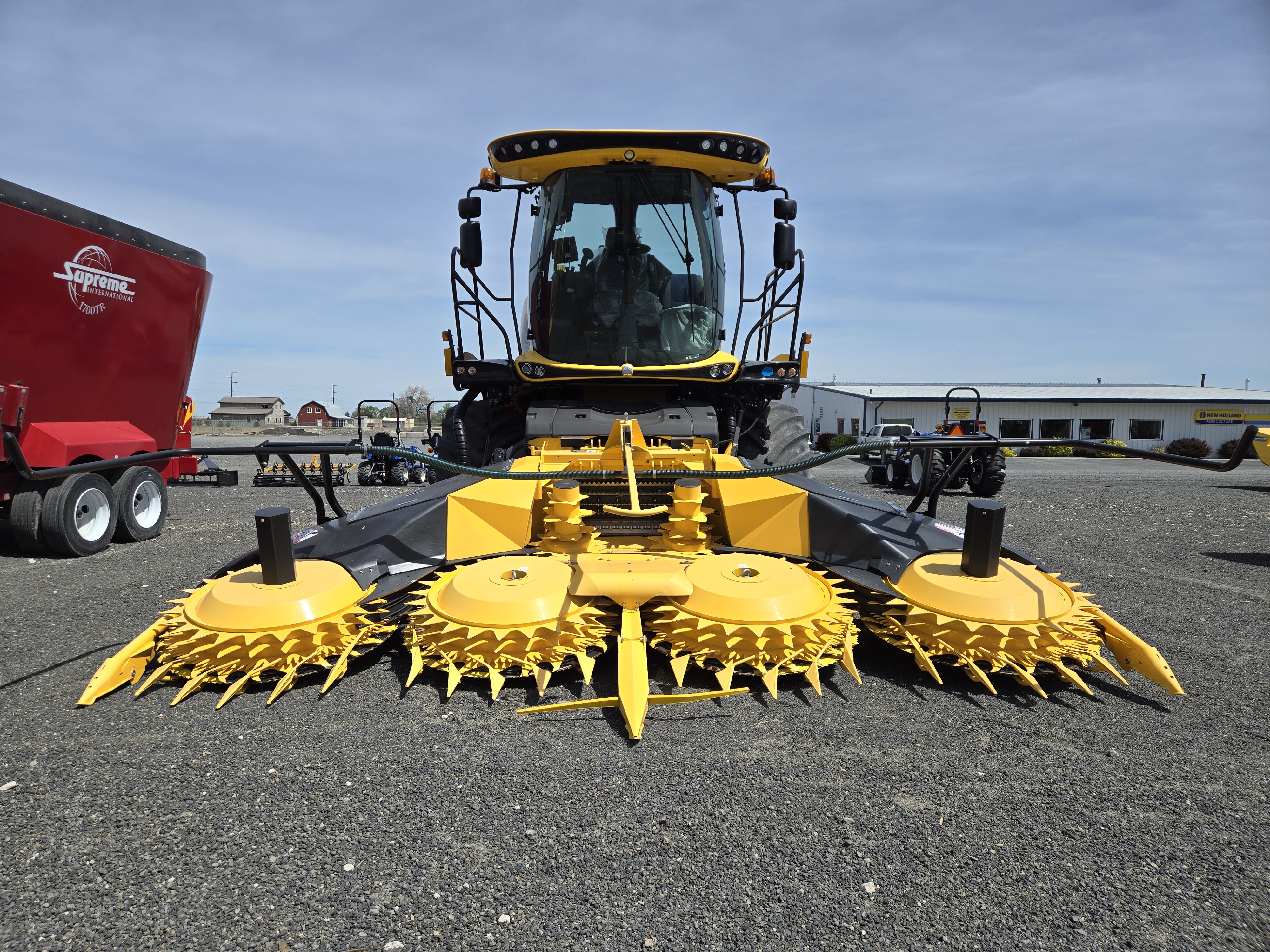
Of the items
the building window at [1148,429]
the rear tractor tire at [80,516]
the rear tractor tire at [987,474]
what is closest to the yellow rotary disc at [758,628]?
the rear tractor tire at [80,516]

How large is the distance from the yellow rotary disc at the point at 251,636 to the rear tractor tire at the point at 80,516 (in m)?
4.34

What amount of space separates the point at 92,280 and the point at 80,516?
2241 millimetres

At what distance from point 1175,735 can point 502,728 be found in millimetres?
2377

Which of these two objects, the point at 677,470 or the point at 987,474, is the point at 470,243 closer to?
the point at 677,470

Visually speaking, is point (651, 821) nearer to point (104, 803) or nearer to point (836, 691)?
point (836, 691)

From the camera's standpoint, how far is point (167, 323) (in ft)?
25.4

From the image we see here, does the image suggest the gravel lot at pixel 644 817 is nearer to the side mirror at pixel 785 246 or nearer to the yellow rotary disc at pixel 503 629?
the yellow rotary disc at pixel 503 629

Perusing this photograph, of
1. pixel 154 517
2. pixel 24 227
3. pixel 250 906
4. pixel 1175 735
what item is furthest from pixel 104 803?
pixel 154 517

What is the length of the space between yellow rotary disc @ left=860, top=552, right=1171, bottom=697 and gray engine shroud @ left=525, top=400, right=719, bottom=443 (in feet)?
7.04

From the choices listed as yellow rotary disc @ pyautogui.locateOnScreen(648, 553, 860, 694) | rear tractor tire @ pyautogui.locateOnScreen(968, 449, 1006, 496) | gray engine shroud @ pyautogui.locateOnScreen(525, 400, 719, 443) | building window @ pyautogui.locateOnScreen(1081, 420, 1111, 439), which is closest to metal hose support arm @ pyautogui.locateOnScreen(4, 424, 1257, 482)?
yellow rotary disc @ pyautogui.locateOnScreen(648, 553, 860, 694)

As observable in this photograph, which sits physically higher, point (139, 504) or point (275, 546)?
point (275, 546)

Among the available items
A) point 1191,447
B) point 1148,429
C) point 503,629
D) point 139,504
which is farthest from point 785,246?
point 1148,429

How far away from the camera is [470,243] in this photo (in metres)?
5.18

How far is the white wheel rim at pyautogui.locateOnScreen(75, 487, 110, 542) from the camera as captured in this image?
6.72 m
